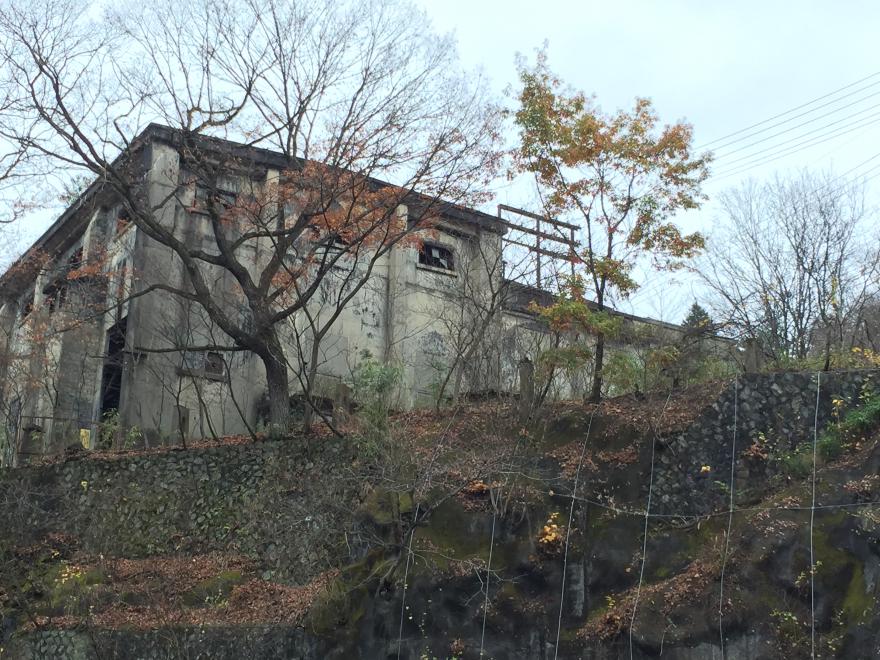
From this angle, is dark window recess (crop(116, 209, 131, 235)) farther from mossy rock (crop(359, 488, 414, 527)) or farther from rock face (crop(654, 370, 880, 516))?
rock face (crop(654, 370, 880, 516))

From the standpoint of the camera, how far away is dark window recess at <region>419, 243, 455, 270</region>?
28.3 m

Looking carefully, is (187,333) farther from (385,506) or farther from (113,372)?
(385,506)

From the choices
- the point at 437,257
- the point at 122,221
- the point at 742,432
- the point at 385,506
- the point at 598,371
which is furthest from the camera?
the point at 437,257

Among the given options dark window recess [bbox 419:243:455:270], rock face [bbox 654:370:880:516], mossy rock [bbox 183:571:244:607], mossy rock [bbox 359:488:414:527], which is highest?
dark window recess [bbox 419:243:455:270]

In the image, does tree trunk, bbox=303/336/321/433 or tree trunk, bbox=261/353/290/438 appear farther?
tree trunk, bbox=261/353/290/438

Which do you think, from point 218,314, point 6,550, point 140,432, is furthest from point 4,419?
point 218,314

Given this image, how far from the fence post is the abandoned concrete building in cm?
346

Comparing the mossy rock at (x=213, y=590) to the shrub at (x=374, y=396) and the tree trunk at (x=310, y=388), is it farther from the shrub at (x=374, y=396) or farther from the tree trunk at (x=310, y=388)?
the shrub at (x=374, y=396)

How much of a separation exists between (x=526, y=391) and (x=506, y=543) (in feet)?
10.7

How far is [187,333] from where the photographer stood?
24656mm

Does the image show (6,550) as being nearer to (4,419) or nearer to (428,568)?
(4,419)

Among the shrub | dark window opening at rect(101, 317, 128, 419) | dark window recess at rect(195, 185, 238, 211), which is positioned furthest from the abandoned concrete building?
the shrub

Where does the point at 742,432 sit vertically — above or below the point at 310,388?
below

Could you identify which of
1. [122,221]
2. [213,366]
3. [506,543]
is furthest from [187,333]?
[506,543]
